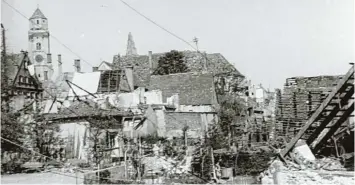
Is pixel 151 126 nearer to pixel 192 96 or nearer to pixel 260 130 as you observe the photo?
pixel 192 96

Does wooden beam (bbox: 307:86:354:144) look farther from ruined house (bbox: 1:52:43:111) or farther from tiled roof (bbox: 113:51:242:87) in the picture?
ruined house (bbox: 1:52:43:111)

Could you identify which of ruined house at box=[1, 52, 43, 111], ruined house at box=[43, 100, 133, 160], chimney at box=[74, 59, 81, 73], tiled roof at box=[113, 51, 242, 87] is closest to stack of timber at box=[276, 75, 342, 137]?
tiled roof at box=[113, 51, 242, 87]

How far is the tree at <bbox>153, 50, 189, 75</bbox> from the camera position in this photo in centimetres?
994

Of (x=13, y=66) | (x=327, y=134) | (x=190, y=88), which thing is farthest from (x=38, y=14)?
(x=327, y=134)

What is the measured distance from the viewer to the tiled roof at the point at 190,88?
25.6 ft

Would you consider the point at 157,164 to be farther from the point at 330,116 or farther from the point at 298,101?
the point at 330,116

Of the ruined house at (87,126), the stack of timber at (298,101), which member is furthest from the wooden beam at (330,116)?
the ruined house at (87,126)

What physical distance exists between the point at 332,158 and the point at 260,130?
3450mm

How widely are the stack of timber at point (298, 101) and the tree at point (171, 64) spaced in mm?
2572

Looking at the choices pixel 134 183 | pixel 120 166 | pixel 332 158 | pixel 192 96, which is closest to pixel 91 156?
pixel 120 166

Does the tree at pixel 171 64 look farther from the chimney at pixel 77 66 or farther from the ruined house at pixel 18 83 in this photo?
the ruined house at pixel 18 83

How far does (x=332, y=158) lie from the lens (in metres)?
6.00

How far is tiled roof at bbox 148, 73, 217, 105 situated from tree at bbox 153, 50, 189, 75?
1193 millimetres

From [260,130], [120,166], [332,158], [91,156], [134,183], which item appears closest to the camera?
[332,158]
